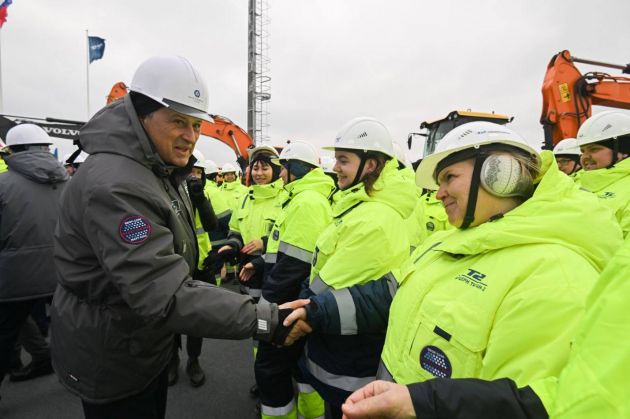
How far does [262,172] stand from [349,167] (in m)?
2.13

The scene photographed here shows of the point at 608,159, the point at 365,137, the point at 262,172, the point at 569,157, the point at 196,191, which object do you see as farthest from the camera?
the point at 569,157

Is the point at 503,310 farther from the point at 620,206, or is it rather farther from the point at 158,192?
the point at 620,206

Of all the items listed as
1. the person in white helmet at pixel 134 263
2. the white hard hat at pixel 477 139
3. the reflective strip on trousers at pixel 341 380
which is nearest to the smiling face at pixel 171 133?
the person in white helmet at pixel 134 263

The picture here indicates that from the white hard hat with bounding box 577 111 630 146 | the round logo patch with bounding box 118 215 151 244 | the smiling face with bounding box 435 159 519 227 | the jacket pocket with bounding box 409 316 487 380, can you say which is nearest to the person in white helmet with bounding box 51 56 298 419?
the round logo patch with bounding box 118 215 151 244

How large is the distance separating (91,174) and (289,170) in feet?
8.05

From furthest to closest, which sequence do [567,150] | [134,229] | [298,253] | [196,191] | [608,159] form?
[567,150] < [196,191] < [608,159] < [298,253] < [134,229]

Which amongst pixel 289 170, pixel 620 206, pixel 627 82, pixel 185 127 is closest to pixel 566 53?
pixel 627 82

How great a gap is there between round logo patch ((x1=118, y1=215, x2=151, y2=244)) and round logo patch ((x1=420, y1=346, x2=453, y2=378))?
1.24 metres

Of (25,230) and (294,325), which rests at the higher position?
(25,230)

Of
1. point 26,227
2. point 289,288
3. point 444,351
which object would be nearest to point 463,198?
point 444,351

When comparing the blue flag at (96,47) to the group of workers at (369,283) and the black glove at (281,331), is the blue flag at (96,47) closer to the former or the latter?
the group of workers at (369,283)

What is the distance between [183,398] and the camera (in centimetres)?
368

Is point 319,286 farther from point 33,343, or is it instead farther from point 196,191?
point 33,343

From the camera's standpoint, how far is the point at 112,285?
161 centimetres
